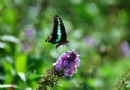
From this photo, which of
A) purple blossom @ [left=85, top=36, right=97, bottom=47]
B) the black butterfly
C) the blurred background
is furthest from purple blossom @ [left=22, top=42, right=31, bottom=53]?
the black butterfly

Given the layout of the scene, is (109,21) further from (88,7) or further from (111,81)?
(111,81)

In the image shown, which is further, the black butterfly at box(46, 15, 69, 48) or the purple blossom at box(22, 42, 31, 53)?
the purple blossom at box(22, 42, 31, 53)

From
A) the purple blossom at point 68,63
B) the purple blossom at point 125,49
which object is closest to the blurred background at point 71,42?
the purple blossom at point 125,49

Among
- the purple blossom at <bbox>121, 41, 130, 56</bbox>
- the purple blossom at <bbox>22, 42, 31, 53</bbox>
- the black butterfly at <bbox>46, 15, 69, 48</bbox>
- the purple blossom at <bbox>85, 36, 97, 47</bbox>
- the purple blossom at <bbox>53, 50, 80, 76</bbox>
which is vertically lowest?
the purple blossom at <bbox>53, 50, 80, 76</bbox>

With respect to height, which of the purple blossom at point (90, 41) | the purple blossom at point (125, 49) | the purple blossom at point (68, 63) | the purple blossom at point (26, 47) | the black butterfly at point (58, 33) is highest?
the purple blossom at point (90, 41)

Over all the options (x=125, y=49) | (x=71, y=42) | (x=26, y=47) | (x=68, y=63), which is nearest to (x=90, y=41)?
(x=125, y=49)

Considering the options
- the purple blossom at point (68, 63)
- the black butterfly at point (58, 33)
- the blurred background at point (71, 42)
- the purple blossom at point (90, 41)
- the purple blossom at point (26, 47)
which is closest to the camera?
the purple blossom at point (68, 63)

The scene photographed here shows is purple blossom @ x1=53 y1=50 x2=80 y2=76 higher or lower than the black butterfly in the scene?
lower

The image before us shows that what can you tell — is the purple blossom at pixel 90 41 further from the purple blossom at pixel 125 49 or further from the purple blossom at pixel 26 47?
the purple blossom at pixel 26 47

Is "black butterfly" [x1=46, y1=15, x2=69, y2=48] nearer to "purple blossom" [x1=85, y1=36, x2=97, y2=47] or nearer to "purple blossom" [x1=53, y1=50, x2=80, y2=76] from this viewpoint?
"purple blossom" [x1=53, y1=50, x2=80, y2=76]
